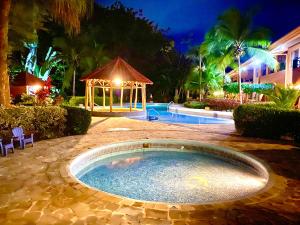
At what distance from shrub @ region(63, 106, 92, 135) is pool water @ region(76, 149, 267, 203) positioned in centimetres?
262

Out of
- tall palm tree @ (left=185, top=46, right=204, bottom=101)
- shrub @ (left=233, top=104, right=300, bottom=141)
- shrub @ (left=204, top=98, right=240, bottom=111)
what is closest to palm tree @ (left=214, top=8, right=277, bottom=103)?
shrub @ (left=204, top=98, right=240, bottom=111)

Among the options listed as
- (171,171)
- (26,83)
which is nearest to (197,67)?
(26,83)

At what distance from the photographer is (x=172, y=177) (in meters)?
8.30

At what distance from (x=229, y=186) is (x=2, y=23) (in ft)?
33.3

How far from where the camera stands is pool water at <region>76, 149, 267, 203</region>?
7008 millimetres

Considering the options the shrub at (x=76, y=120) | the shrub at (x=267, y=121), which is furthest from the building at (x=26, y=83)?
the shrub at (x=267, y=121)

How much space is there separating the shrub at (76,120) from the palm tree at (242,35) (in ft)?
49.9

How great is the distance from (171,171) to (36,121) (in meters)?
5.51

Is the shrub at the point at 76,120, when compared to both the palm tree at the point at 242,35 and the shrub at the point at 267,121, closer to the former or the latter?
the shrub at the point at 267,121

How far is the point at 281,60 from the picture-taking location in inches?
1126

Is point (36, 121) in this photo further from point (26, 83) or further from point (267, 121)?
point (26, 83)

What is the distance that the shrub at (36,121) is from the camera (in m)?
9.36

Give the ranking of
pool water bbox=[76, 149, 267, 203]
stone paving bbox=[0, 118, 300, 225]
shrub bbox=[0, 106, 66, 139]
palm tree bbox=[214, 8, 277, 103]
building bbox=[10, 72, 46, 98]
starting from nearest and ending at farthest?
stone paving bbox=[0, 118, 300, 225]
pool water bbox=[76, 149, 267, 203]
shrub bbox=[0, 106, 66, 139]
building bbox=[10, 72, 46, 98]
palm tree bbox=[214, 8, 277, 103]

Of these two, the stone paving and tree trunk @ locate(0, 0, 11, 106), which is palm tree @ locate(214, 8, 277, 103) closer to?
the stone paving
